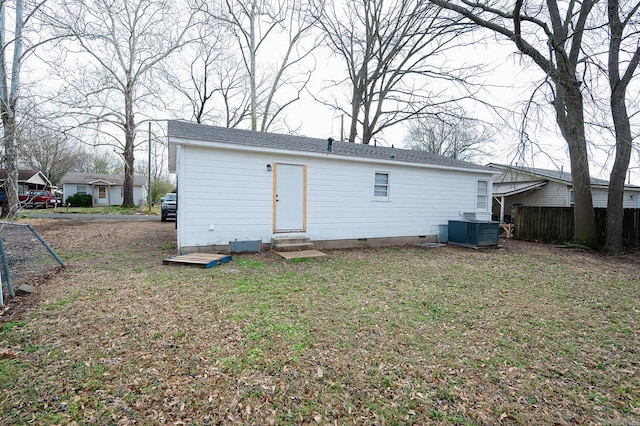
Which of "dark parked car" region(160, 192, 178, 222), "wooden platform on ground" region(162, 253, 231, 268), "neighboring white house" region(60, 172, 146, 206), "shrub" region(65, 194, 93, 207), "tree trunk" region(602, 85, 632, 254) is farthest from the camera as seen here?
"neighboring white house" region(60, 172, 146, 206)

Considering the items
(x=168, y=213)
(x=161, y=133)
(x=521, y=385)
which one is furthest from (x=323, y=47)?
(x=521, y=385)

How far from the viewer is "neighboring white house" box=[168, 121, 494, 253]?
7363 millimetres

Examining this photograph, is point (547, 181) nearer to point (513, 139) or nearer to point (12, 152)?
point (513, 139)

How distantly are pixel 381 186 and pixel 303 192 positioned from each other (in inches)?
113

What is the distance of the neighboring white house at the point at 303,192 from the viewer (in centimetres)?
736

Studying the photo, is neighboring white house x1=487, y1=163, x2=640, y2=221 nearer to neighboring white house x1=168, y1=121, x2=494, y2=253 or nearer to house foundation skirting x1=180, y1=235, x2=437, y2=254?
neighboring white house x1=168, y1=121, x2=494, y2=253

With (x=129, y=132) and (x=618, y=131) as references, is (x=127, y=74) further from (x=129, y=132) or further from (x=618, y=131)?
(x=618, y=131)

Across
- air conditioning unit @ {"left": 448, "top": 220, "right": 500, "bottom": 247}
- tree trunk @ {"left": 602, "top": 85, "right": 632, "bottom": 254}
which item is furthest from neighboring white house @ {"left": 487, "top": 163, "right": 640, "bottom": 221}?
air conditioning unit @ {"left": 448, "top": 220, "right": 500, "bottom": 247}

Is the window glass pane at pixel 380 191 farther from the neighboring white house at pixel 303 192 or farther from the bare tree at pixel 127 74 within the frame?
the bare tree at pixel 127 74

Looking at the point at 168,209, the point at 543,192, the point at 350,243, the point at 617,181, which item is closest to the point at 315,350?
the point at 350,243

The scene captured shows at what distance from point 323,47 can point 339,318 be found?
59.2 ft

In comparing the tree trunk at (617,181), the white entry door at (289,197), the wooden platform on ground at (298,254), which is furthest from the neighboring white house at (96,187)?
the tree trunk at (617,181)

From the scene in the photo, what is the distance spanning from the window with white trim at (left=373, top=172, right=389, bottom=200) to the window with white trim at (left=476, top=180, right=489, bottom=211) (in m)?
4.57

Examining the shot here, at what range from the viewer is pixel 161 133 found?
768 inches
